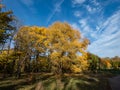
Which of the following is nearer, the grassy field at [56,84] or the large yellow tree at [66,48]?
the grassy field at [56,84]

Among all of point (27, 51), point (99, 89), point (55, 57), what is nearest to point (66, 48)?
point (55, 57)

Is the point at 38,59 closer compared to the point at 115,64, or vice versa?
the point at 38,59

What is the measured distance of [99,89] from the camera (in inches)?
577

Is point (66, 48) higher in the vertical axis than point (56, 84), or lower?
higher

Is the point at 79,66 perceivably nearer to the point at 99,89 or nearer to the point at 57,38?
the point at 57,38

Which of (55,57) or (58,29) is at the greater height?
(58,29)

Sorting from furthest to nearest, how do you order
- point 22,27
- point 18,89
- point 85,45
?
point 85,45 < point 22,27 < point 18,89

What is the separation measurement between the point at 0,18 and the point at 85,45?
697 inches

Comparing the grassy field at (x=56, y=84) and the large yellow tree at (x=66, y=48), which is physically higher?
the large yellow tree at (x=66, y=48)

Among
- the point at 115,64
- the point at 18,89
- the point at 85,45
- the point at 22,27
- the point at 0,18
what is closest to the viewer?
the point at 0,18

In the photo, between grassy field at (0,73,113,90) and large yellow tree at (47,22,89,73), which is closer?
grassy field at (0,73,113,90)

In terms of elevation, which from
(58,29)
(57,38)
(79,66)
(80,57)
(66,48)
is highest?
(58,29)

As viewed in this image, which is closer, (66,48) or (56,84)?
(56,84)

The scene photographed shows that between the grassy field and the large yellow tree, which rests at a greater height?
the large yellow tree
